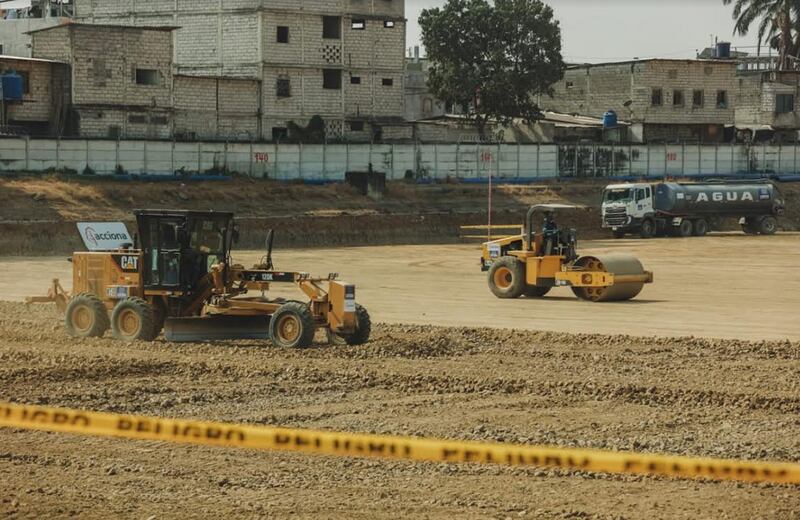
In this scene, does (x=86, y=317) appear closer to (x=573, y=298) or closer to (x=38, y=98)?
(x=573, y=298)

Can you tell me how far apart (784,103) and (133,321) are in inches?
2837

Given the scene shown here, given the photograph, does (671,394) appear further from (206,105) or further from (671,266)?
(206,105)

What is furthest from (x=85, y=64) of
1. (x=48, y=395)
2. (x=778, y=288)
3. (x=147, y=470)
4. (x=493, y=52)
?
(x=147, y=470)

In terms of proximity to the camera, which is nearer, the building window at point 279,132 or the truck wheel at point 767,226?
the truck wheel at point 767,226

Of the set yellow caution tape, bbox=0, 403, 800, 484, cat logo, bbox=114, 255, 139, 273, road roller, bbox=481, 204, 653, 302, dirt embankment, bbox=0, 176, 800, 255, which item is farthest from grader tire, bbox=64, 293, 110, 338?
dirt embankment, bbox=0, 176, 800, 255

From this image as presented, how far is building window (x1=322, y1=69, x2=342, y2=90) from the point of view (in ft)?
230

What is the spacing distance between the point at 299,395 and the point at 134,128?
46.8 metres

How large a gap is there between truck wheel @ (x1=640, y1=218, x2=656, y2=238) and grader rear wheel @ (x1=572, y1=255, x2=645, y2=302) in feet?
91.3

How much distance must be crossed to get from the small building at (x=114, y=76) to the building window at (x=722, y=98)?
36172 millimetres

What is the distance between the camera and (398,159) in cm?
6144

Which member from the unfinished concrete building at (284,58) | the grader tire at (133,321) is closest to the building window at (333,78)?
the unfinished concrete building at (284,58)

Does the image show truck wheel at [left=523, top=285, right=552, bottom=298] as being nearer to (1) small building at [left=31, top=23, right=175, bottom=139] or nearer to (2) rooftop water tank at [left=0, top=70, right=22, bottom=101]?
(2) rooftop water tank at [left=0, top=70, right=22, bottom=101]

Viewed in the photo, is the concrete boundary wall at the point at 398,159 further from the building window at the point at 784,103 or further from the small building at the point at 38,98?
the building window at the point at 784,103

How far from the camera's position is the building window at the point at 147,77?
61.7 m
